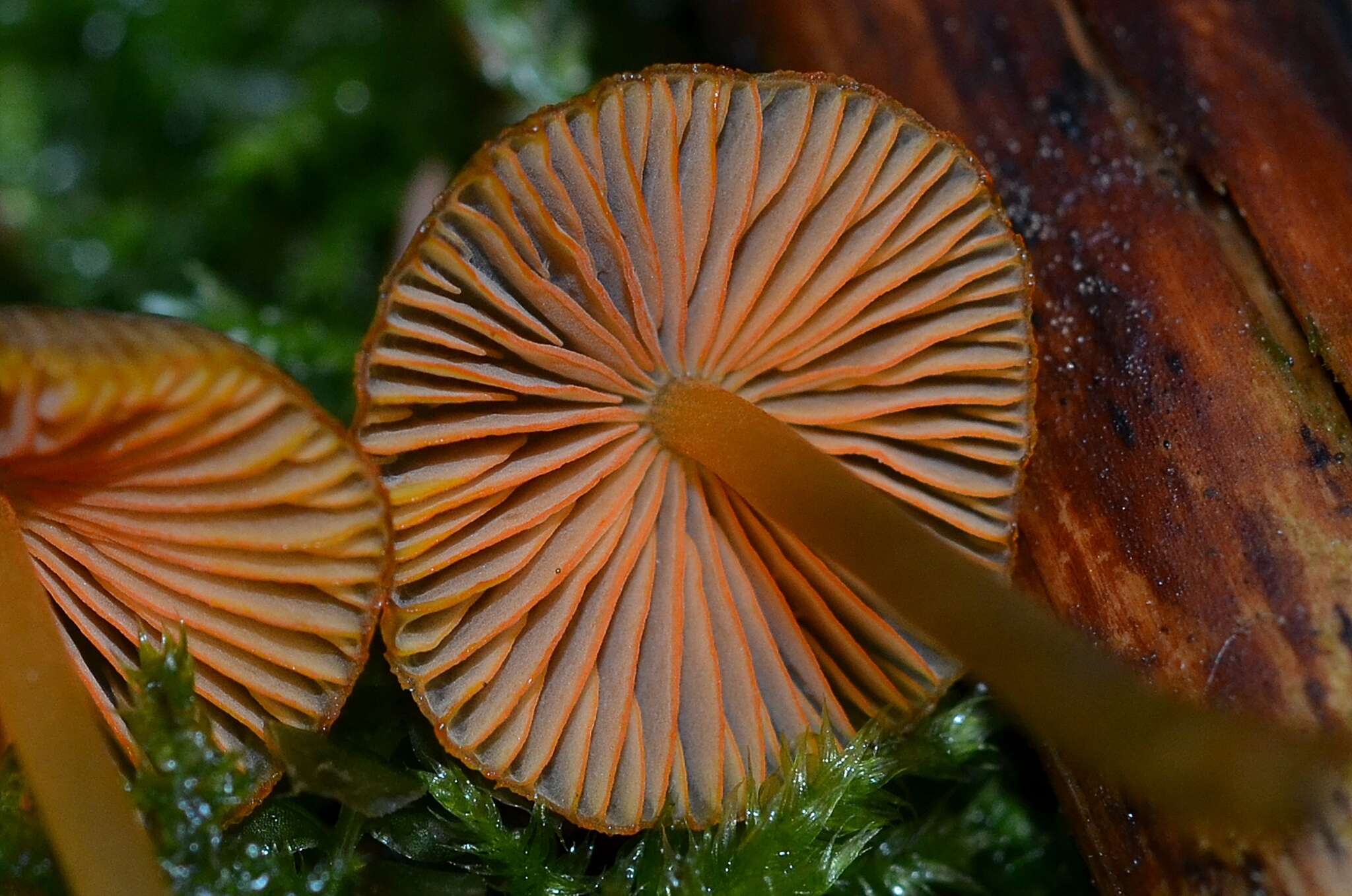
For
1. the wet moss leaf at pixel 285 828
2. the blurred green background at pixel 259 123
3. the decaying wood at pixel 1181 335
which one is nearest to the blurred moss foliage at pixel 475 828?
the wet moss leaf at pixel 285 828

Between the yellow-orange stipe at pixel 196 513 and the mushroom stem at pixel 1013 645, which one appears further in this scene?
the mushroom stem at pixel 1013 645

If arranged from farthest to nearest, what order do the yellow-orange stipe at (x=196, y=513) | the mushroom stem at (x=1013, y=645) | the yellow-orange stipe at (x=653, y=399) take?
the yellow-orange stipe at (x=653, y=399) → the mushroom stem at (x=1013, y=645) → the yellow-orange stipe at (x=196, y=513)

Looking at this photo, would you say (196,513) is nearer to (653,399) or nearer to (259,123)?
(653,399)

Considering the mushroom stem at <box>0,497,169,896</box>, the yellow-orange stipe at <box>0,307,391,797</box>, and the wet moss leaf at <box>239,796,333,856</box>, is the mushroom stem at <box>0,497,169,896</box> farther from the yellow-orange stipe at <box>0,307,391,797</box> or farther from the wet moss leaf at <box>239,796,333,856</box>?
the wet moss leaf at <box>239,796,333,856</box>

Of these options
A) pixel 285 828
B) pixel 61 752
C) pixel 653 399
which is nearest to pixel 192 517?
pixel 61 752

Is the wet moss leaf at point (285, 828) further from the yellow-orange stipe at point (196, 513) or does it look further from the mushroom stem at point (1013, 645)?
the mushroom stem at point (1013, 645)

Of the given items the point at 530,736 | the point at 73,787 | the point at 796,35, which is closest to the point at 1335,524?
the point at 530,736

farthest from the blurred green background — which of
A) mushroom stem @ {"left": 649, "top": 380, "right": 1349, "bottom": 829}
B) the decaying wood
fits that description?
mushroom stem @ {"left": 649, "top": 380, "right": 1349, "bottom": 829}
